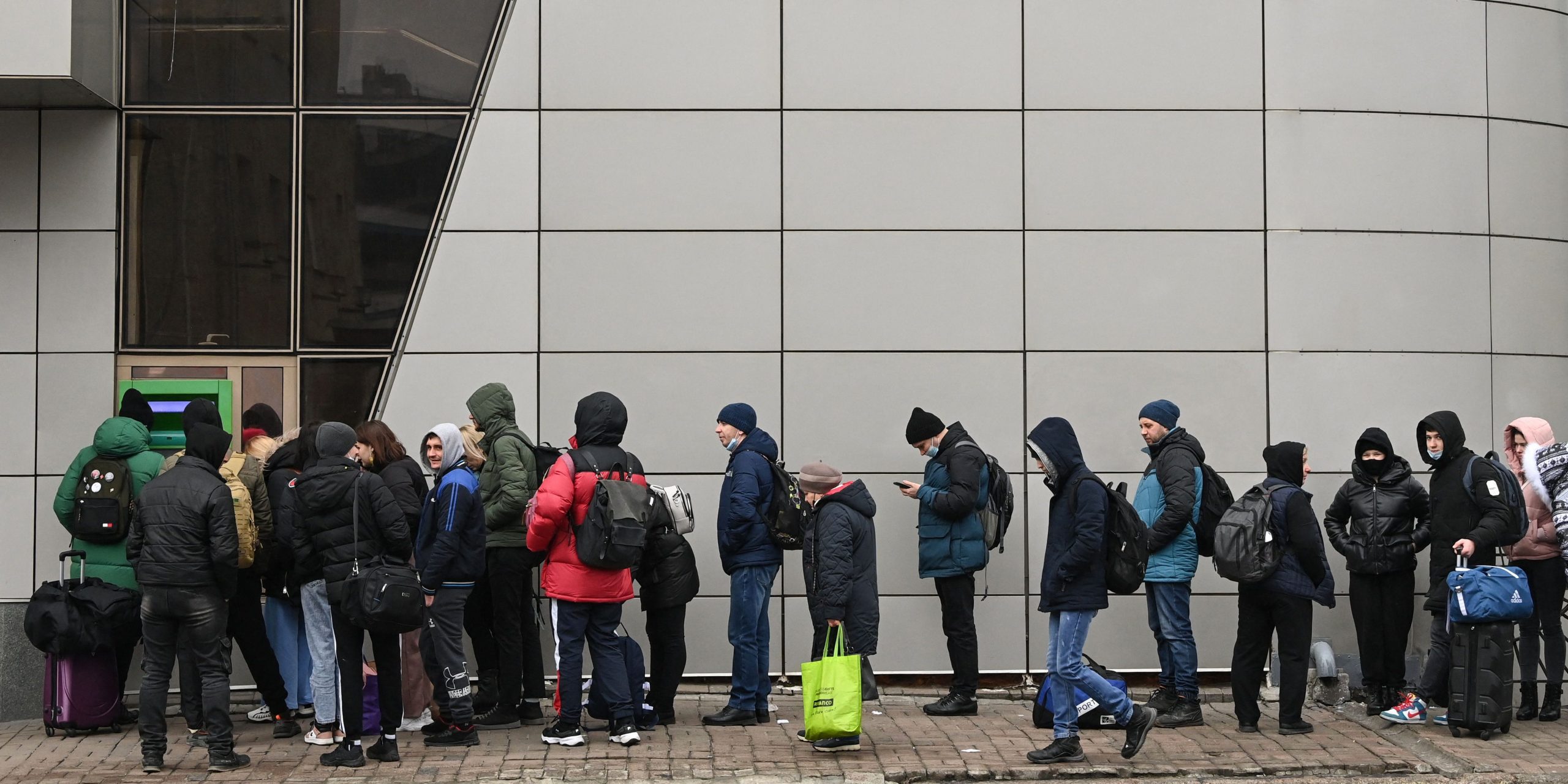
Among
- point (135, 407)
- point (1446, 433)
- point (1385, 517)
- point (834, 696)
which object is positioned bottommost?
point (834, 696)

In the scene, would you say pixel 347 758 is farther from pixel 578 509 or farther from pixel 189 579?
pixel 578 509

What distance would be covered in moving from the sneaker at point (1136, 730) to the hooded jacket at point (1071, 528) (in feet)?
1.95

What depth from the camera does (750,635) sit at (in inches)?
325

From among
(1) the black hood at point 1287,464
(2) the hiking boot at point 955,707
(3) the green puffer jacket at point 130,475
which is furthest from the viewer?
(2) the hiking boot at point 955,707

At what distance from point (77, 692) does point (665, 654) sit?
344 centimetres

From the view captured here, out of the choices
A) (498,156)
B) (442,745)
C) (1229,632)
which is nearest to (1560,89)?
(1229,632)

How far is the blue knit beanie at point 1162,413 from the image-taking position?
27.5 ft

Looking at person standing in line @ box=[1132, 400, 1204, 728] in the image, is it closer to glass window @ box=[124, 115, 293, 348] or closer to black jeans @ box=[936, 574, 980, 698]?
black jeans @ box=[936, 574, 980, 698]

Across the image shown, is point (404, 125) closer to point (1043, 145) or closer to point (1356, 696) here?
point (1043, 145)

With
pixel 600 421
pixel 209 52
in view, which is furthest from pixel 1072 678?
pixel 209 52

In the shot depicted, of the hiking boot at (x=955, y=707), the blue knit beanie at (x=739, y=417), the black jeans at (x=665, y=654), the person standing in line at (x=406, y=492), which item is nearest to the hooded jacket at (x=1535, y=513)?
the hiking boot at (x=955, y=707)

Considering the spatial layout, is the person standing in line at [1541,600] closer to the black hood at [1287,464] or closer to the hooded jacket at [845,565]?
the black hood at [1287,464]

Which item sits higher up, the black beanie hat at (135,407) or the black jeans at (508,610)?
the black beanie hat at (135,407)

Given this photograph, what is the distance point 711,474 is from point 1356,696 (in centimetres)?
447
